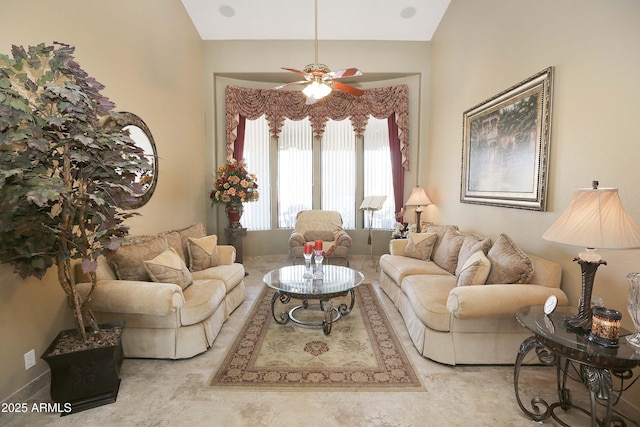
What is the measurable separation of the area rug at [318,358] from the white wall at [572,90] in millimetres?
1519

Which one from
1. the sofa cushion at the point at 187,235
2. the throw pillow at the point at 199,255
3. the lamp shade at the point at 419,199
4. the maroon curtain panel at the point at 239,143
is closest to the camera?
the throw pillow at the point at 199,255

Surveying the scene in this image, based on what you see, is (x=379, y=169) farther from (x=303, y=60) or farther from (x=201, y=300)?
(x=201, y=300)

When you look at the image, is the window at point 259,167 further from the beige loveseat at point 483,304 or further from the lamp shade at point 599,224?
the lamp shade at point 599,224

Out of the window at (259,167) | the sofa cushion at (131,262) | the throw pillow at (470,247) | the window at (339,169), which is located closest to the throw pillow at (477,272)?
the throw pillow at (470,247)

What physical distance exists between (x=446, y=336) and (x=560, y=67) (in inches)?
93.6

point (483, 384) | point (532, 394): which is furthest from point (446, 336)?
point (532, 394)

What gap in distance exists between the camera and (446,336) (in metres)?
2.51

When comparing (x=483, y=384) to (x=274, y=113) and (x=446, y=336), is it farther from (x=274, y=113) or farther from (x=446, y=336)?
(x=274, y=113)

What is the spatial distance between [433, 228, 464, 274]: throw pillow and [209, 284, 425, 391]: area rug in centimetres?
94

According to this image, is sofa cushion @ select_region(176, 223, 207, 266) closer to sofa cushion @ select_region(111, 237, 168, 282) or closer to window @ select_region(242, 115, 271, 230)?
sofa cushion @ select_region(111, 237, 168, 282)

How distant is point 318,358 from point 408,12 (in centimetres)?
502

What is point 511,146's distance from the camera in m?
3.19

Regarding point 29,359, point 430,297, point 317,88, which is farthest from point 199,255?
point 430,297

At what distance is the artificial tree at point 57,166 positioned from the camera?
1.69 meters
